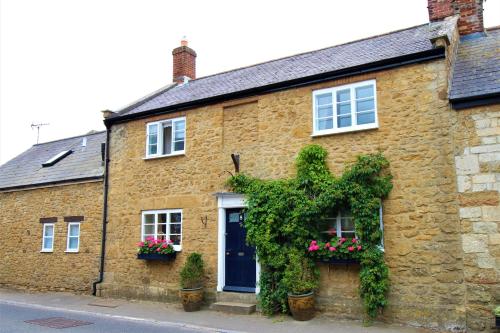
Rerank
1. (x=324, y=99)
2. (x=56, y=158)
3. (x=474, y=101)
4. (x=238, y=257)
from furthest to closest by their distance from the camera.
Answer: (x=56, y=158)
(x=238, y=257)
(x=324, y=99)
(x=474, y=101)

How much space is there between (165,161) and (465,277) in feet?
29.9

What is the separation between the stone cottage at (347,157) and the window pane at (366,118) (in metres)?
0.03

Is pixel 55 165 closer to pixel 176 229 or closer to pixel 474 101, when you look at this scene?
pixel 176 229

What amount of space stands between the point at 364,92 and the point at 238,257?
560 centimetres

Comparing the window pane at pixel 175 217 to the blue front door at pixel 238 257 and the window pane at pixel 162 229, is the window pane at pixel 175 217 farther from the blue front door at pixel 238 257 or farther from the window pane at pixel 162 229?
the blue front door at pixel 238 257

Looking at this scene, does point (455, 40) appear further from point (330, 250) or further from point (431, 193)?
point (330, 250)

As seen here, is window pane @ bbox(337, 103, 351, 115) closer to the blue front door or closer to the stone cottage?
the stone cottage

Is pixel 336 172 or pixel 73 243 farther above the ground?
pixel 336 172

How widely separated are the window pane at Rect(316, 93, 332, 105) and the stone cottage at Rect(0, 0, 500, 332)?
3cm

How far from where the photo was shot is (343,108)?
11164 mm

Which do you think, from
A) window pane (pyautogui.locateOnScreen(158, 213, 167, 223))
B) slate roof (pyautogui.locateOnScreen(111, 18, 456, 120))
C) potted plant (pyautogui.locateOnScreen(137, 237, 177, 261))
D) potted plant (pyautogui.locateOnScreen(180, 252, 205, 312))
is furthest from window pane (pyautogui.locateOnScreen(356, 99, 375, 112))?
window pane (pyautogui.locateOnScreen(158, 213, 167, 223))

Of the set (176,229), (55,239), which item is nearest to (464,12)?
(176,229)

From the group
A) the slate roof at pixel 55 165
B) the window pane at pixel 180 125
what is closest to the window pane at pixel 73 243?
the slate roof at pixel 55 165

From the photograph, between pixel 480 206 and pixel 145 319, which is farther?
pixel 145 319
